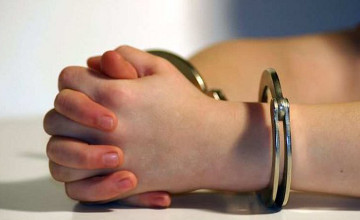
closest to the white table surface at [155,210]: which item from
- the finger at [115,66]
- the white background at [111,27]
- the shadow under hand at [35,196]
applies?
the shadow under hand at [35,196]

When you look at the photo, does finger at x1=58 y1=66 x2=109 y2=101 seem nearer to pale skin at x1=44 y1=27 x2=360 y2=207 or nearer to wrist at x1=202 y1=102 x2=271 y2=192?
pale skin at x1=44 y1=27 x2=360 y2=207

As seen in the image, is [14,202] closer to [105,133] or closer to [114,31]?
[105,133]

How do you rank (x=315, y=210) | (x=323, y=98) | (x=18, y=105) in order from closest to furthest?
(x=315, y=210) → (x=323, y=98) → (x=18, y=105)

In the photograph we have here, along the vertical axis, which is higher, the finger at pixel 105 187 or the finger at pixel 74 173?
the finger at pixel 74 173

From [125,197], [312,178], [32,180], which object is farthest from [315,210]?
[32,180]

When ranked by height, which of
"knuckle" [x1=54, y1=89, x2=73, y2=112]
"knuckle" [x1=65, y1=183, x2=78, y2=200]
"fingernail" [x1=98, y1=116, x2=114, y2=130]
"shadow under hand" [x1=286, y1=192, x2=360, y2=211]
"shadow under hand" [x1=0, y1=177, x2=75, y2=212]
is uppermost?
"knuckle" [x1=54, y1=89, x2=73, y2=112]

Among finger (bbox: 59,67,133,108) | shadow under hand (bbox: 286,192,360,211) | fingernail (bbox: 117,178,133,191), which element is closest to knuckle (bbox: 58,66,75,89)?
finger (bbox: 59,67,133,108)

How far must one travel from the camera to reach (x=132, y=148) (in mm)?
497

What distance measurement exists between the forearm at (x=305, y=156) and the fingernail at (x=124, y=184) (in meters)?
0.08

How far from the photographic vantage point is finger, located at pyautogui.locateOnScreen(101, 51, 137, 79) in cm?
51

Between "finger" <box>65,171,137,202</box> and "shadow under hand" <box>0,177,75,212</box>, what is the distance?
0.02 m

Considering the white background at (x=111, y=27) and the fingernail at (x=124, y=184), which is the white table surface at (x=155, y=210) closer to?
the fingernail at (x=124, y=184)

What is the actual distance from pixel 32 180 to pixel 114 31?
0.62m

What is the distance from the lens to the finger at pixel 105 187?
0.48 metres
